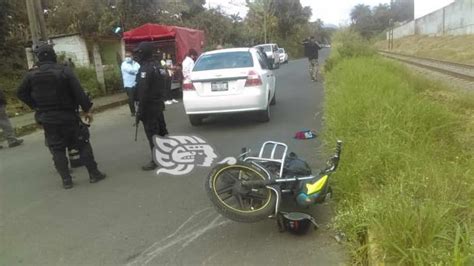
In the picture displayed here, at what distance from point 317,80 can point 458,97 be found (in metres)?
8.69

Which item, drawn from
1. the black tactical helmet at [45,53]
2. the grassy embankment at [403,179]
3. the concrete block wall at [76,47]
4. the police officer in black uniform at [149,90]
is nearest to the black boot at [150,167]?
the police officer in black uniform at [149,90]

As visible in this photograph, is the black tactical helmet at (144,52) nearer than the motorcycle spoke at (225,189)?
No

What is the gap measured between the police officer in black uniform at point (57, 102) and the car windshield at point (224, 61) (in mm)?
3696

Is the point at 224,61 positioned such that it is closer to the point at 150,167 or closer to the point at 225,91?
the point at 225,91

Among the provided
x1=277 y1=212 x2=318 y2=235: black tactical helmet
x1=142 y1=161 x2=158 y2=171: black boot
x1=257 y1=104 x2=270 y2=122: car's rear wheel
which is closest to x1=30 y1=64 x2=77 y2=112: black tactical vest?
x1=142 y1=161 x2=158 y2=171: black boot

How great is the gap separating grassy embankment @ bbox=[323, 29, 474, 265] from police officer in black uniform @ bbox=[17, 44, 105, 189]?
323 cm

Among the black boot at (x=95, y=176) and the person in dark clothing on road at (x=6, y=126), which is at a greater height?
the person in dark clothing on road at (x=6, y=126)

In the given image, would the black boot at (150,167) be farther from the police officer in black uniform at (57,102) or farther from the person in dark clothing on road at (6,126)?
the person in dark clothing on road at (6,126)

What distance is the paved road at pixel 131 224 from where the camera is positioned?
3.77 m

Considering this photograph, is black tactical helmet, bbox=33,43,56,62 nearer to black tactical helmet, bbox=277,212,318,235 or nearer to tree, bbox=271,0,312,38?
black tactical helmet, bbox=277,212,318,235

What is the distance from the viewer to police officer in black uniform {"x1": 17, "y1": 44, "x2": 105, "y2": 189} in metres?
5.48

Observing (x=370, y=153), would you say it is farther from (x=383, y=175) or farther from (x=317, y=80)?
(x=317, y=80)

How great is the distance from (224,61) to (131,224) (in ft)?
17.6

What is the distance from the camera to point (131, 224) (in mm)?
4469
